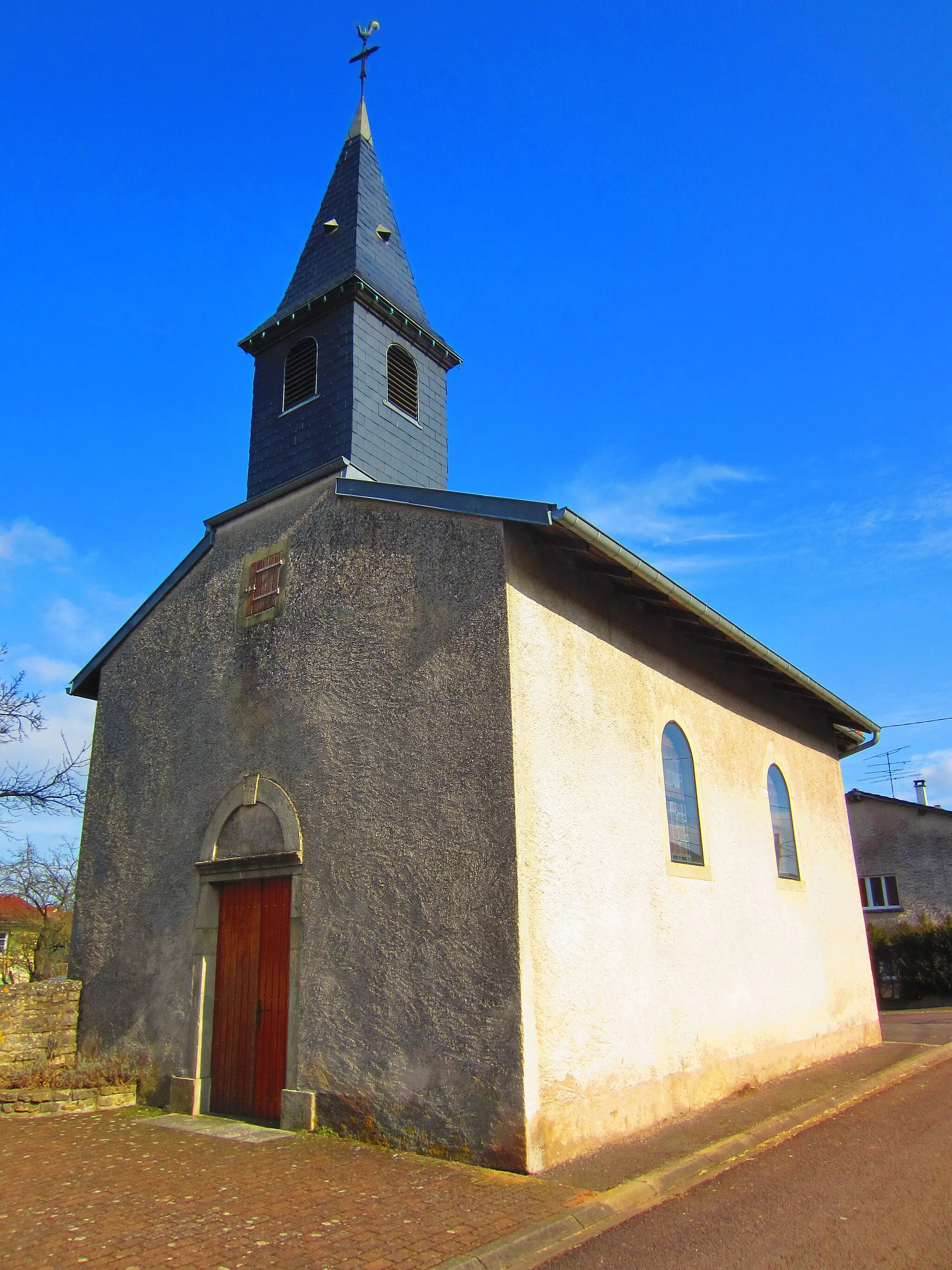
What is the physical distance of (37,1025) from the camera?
9.29 m

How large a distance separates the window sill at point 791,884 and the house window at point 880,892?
596 inches

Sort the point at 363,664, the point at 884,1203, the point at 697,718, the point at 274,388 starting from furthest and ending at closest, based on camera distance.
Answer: the point at 274,388
the point at 697,718
the point at 363,664
the point at 884,1203

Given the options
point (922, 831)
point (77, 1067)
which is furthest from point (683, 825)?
point (922, 831)

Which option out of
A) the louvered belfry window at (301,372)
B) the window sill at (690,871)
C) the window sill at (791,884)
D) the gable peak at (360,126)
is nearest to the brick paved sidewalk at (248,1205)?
the window sill at (690,871)

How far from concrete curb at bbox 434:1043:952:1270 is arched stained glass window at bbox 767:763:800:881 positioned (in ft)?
9.73

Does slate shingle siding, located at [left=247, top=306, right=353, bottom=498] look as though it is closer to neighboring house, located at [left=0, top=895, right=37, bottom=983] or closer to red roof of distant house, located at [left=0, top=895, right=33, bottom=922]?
neighboring house, located at [left=0, top=895, right=37, bottom=983]

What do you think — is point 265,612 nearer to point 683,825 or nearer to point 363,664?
point 363,664

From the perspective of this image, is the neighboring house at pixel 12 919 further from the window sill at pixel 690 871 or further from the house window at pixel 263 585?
the window sill at pixel 690 871

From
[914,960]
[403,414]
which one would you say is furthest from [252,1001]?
[914,960]

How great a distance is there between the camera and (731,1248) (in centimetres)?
473

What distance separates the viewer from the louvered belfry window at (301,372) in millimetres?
10594

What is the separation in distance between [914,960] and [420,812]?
17781 mm

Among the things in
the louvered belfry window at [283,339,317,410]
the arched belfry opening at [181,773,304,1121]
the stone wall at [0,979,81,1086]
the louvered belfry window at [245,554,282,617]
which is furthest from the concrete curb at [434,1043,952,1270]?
the louvered belfry window at [283,339,317,410]

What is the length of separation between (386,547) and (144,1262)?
552cm
